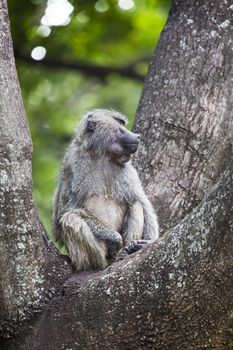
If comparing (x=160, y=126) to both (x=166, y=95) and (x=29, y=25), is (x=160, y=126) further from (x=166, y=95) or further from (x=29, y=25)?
(x=29, y=25)

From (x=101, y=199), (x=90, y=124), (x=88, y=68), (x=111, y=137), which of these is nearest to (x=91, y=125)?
(x=90, y=124)

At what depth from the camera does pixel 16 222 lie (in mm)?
5703

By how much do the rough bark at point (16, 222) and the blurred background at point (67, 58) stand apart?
444cm

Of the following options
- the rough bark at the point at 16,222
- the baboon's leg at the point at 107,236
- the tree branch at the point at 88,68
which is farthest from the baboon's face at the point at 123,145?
the tree branch at the point at 88,68

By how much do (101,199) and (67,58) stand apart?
4.62 metres

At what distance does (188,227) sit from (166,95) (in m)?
2.68

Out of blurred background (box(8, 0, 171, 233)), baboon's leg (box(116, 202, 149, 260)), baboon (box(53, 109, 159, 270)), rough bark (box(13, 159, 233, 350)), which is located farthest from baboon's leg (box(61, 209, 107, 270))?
blurred background (box(8, 0, 171, 233))

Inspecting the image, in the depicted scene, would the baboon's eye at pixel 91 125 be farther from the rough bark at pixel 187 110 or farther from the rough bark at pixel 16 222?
the rough bark at pixel 16 222

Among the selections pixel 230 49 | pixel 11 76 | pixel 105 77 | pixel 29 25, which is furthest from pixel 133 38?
pixel 11 76

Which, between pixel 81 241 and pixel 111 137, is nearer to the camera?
pixel 81 241

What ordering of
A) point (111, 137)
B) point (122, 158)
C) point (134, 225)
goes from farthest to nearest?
point (111, 137) < point (122, 158) < point (134, 225)

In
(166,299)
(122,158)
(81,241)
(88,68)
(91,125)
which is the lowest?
(166,299)

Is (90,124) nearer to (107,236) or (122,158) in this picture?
(122,158)

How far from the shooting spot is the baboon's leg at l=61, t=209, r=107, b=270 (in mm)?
7102
